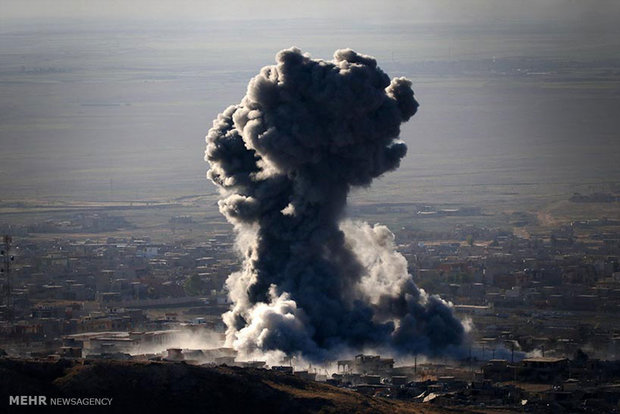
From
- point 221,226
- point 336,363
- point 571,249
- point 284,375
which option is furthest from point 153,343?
point 221,226
